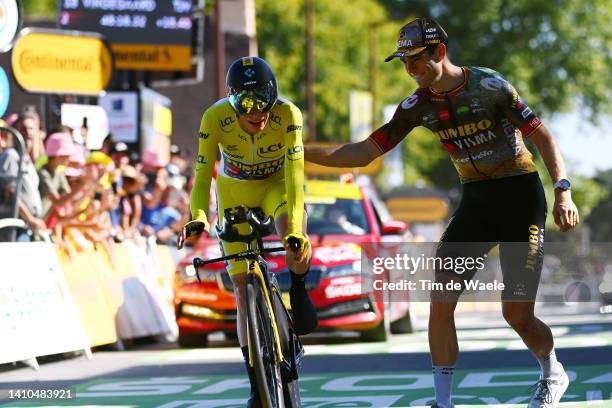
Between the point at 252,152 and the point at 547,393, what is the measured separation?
215 cm

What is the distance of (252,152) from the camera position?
874 cm

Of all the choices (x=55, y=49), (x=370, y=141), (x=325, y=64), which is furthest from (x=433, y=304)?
(x=325, y=64)

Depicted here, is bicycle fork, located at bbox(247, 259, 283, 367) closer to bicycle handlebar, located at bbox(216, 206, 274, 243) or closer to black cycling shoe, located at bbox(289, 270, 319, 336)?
bicycle handlebar, located at bbox(216, 206, 274, 243)

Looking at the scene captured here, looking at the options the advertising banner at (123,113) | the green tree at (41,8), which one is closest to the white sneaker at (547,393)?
the advertising banner at (123,113)

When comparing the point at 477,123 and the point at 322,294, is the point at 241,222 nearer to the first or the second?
the point at 477,123

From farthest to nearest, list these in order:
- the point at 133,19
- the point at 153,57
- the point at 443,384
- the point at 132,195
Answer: the point at 133,19, the point at 153,57, the point at 132,195, the point at 443,384

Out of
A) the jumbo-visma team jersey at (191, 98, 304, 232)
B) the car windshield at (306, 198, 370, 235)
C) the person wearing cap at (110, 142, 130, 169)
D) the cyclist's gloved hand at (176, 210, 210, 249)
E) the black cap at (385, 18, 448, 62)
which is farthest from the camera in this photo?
the person wearing cap at (110, 142, 130, 169)

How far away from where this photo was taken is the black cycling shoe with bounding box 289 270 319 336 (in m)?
8.57

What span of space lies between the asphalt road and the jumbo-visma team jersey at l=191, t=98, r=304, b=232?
1818mm

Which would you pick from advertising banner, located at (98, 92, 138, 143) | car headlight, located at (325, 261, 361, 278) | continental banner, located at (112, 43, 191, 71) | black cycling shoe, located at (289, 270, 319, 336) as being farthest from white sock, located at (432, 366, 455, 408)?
continental banner, located at (112, 43, 191, 71)

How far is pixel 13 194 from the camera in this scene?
47.5ft

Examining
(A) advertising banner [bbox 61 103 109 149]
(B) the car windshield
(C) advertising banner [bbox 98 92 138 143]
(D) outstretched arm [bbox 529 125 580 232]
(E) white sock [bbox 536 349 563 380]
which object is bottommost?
(E) white sock [bbox 536 349 563 380]

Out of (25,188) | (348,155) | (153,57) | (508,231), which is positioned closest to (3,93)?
(25,188)

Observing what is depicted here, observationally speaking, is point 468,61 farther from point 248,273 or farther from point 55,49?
point 248,273
